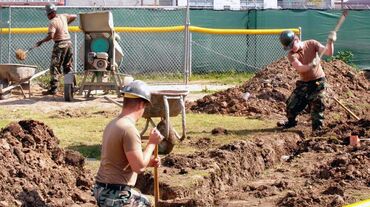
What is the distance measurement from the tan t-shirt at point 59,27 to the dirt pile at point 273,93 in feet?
12.4

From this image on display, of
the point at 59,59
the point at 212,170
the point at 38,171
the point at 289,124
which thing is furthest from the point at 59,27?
the point at 38,171

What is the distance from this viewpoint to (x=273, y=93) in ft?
64.2

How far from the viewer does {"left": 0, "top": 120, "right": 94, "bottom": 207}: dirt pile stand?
357 inches

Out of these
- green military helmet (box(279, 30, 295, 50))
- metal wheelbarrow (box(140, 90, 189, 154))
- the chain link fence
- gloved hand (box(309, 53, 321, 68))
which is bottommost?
the chain link fence

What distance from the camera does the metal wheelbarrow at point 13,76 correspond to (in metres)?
20.0

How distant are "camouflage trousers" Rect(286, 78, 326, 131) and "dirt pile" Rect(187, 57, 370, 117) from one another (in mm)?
1792

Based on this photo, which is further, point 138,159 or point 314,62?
point 314,62

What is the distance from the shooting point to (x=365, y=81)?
Result: 2200cm

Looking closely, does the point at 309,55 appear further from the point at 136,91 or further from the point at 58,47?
the point at 136,91

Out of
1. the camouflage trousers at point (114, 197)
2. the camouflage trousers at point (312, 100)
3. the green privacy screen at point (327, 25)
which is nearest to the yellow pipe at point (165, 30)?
the green privacy screen at point (327, 25)

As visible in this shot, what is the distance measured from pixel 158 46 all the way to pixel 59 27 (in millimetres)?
6208

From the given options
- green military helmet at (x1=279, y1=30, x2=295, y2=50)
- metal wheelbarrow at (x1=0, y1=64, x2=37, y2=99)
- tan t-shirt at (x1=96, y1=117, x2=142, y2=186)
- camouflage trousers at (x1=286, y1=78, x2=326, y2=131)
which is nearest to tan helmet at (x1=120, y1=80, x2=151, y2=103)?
tan t-shirt at (x1=96, y1=117, x2=142, y2=186)

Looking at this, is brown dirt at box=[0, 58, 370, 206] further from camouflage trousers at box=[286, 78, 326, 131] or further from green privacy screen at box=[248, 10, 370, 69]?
green privacy screen at box=[248, 10, 370, 69]

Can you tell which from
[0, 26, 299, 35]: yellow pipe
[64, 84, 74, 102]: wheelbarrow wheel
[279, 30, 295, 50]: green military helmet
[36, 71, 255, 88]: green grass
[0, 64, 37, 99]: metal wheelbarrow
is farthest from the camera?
[36, 71, 255, 88]: green grass
